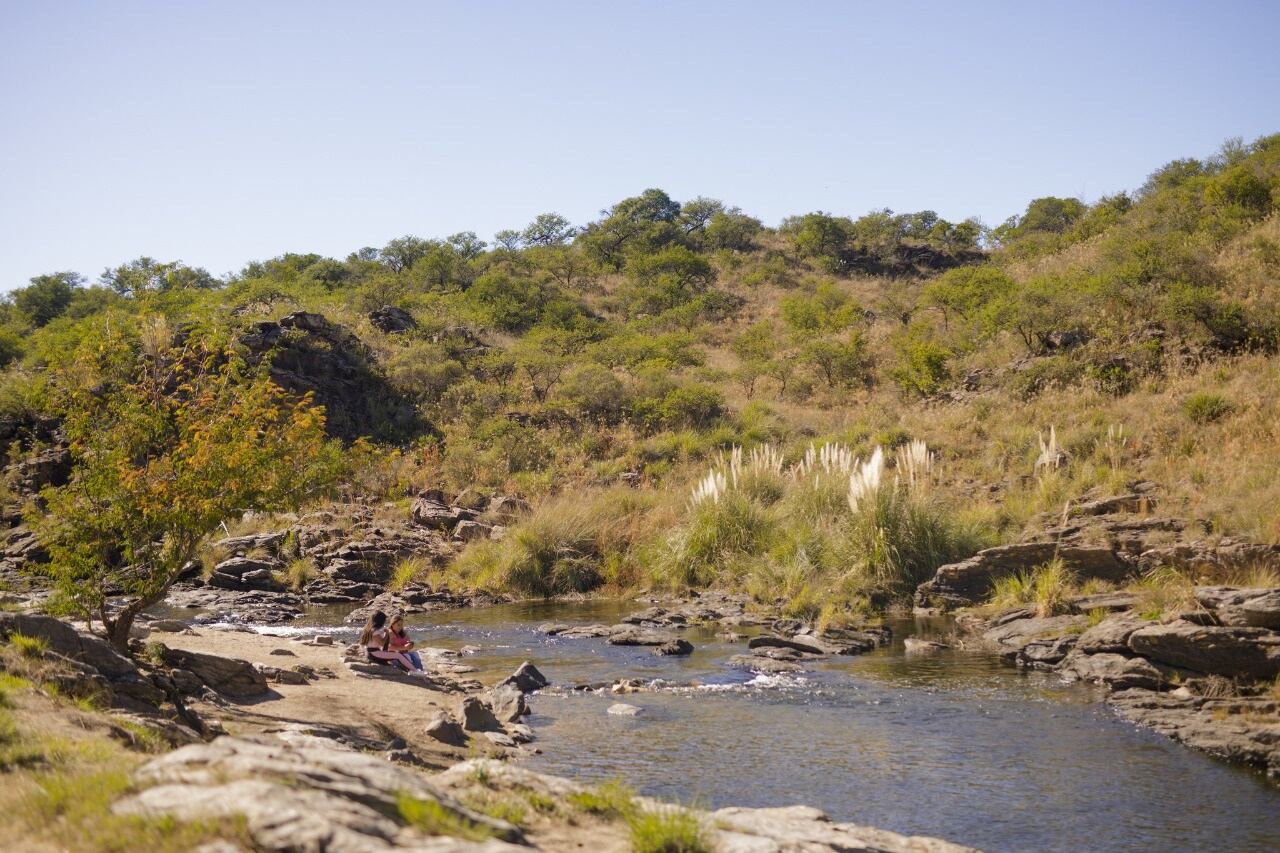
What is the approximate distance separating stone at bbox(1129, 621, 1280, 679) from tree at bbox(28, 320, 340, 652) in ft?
32.8

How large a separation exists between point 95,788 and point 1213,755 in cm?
932

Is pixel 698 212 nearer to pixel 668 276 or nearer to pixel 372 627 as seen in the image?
pixel 668 276

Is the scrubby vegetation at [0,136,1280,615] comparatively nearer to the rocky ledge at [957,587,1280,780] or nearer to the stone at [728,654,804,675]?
the stone at [728,654,804,675]

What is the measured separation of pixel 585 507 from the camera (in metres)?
24.2

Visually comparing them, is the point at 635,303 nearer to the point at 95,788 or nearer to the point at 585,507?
the point at 585,507

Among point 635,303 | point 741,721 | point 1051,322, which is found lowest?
point 741,721

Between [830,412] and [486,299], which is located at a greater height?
[486,299]

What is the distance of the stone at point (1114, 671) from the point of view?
37.3 feet

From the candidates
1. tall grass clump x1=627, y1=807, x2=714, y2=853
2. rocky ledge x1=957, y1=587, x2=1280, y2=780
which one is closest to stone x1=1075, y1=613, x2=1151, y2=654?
rocky ledge x1=957, y1=587, x2=1280, y2=780

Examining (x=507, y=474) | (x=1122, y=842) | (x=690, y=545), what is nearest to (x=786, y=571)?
(x=690, y=545)

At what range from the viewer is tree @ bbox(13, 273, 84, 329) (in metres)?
59.4

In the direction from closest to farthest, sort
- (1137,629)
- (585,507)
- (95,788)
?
(95,788), (1137,629), (585,507)

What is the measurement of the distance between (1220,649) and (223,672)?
36.0 ft

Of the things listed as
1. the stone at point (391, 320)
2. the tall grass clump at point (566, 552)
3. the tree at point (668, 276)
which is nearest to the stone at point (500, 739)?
the tall grass clump at point (566, 552)
